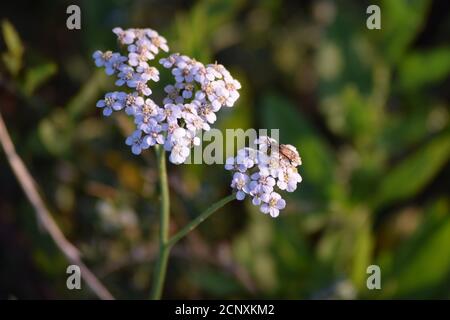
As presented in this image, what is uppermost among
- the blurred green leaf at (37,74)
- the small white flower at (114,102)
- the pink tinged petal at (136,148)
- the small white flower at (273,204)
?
the blurred green leaf at (37,74)

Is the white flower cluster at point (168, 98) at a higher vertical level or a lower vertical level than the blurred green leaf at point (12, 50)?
lower

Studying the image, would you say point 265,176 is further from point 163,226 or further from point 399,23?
point 399,23

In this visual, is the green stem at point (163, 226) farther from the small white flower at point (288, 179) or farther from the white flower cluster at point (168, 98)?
the small white flower at point (288, 179)

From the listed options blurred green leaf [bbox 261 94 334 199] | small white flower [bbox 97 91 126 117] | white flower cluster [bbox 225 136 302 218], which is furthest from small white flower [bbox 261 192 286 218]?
blurred green leaf [bbox 261 94 334 199]

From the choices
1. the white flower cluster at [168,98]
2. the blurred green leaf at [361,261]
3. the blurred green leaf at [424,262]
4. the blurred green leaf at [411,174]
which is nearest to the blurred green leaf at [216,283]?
the blurred green leaf at [361,261]

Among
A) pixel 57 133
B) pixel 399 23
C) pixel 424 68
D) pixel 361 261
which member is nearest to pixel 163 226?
pixel 361 261
